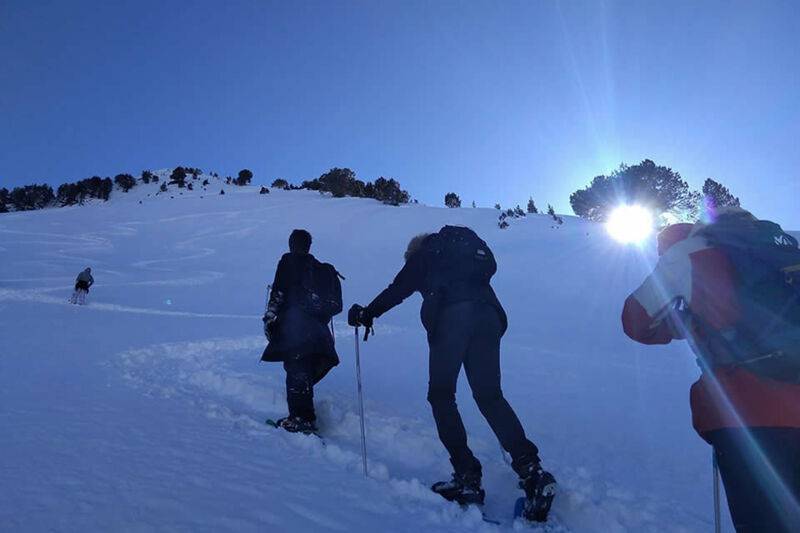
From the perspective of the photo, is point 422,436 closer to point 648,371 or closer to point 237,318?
point 648,371

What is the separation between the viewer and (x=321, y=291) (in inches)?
174

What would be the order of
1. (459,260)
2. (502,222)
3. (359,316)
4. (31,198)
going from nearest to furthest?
(459,260)
(359,316)
(502,222)
(31,198)

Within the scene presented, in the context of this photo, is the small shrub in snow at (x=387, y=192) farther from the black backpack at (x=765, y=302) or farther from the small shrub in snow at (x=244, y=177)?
the black backpack at (x=765, y=302)

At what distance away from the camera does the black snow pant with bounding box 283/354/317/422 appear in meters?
4.08

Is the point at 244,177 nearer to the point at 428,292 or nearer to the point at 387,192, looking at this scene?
the point at 387,192

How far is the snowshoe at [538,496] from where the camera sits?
271 cm

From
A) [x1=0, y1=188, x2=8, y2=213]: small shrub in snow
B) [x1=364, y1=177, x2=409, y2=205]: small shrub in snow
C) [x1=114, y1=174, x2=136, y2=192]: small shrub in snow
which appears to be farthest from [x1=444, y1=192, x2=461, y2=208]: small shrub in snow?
[x1=0, y1=188, x2=8, y2=213]: small shrub in snow

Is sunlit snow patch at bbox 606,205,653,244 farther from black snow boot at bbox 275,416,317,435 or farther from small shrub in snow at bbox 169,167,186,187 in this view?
small shrub in snow at bbox 169,167,186,187

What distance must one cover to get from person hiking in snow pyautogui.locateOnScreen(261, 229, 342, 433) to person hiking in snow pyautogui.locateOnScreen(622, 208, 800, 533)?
9.65 ft

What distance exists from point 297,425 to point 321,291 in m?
1.11

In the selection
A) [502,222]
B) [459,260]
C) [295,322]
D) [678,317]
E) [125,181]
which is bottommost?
[295,322]

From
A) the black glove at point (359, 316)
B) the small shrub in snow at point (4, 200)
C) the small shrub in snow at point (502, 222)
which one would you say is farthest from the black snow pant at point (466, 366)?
the small shrub in snow at point (4, 200)

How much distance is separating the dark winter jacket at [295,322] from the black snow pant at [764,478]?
3.14 meters

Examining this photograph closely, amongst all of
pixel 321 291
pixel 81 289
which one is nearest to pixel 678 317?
pixel 321 291
